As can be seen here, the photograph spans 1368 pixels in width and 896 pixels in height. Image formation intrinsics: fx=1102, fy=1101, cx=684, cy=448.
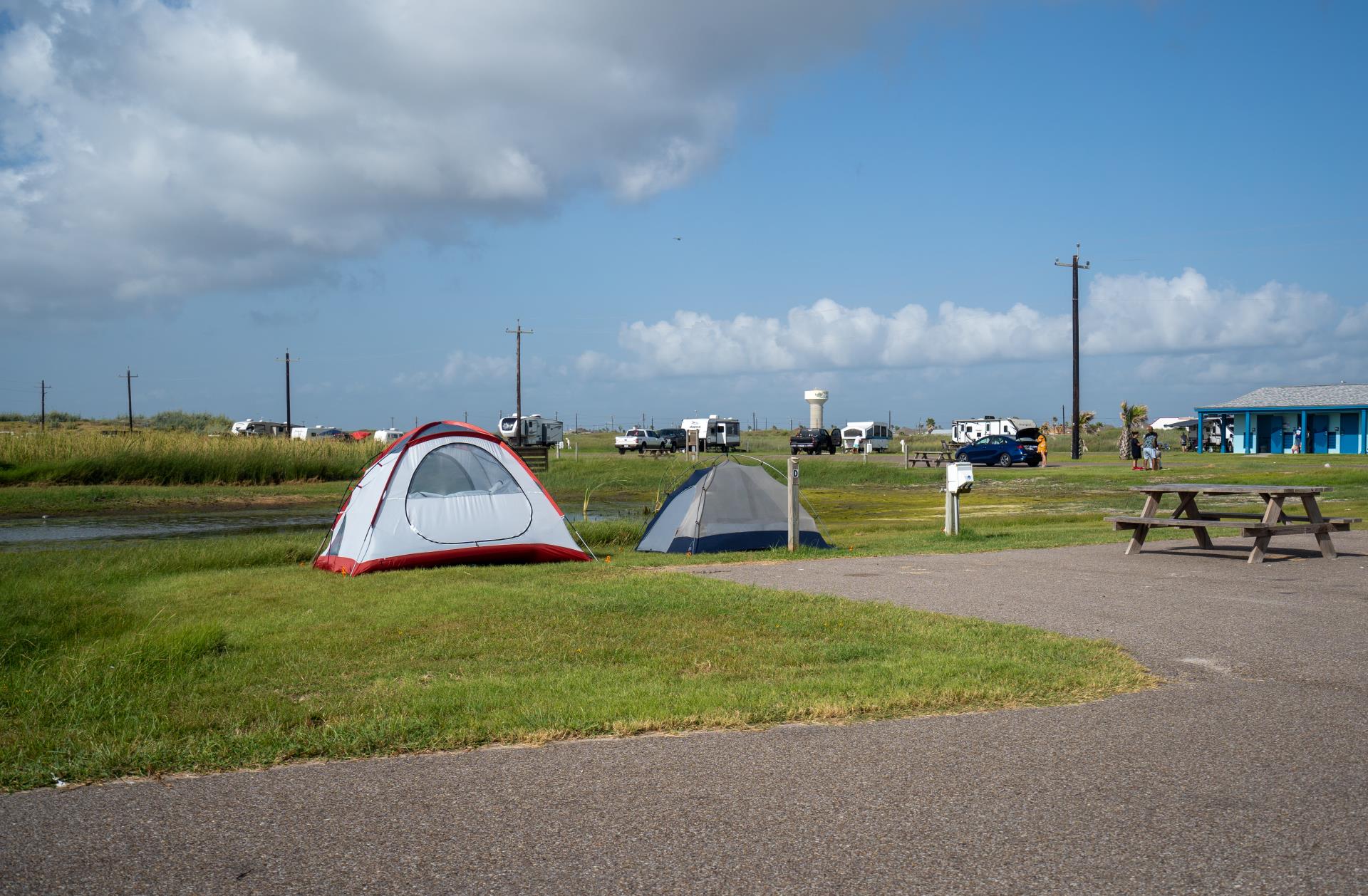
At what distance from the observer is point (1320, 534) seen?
13.1 meters

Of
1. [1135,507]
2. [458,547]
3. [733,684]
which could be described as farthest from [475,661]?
→ [1135,507]

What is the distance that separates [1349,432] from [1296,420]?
2.59 meters

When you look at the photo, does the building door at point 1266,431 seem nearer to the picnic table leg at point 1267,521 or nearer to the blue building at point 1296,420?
the blue building at point 1296,420

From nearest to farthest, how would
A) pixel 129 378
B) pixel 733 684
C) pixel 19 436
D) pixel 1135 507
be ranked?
pixel 733 684
pixel 1135 507
pixel 19 436
pixel 129 378

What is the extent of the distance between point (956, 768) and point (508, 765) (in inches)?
81.1

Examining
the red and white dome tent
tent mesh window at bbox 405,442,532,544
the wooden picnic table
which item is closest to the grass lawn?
the red and white dome tent

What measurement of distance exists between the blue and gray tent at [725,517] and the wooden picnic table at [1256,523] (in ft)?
15.0

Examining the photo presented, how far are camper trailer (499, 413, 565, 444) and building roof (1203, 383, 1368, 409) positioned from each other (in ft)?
116

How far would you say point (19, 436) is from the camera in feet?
122

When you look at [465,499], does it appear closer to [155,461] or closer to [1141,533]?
[1141,533]

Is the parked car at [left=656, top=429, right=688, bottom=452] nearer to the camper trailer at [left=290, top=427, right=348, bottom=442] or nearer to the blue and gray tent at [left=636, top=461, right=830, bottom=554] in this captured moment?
the camper trailer at [left=290, top=427, right=348, bottom=442]

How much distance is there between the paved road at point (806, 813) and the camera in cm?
381

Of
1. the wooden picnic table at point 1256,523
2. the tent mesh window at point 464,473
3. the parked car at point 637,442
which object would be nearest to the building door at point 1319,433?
the parked car at point 637,442

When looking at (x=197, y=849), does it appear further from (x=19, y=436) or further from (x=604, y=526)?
(x=19, y=436)
